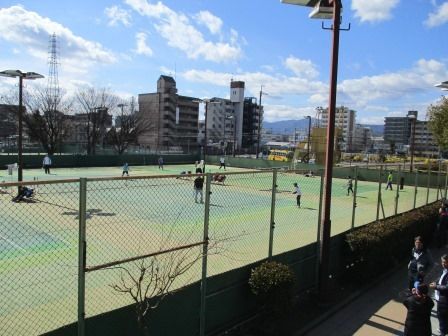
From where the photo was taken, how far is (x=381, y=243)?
10.9m

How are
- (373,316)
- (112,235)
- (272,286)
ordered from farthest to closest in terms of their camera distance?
(112,235)
(373,316)
(272,286)

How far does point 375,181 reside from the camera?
4172cm

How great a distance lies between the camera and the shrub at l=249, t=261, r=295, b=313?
7.49 meters

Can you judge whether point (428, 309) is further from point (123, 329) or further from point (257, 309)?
point (123, 329)

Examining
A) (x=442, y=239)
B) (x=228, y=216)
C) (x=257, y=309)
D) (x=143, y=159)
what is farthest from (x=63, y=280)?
(x=143, y=159)

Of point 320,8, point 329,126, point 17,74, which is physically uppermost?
point 320,8

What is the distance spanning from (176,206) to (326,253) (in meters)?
9.33

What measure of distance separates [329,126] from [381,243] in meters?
3.55

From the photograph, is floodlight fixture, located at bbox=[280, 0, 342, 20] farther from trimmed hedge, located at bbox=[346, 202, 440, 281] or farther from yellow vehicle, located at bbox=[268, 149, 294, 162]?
yellow vehicle, located at bbox=[268, 149, 294, 162]

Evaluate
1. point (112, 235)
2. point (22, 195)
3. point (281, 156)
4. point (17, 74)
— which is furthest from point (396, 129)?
point (22, 195)

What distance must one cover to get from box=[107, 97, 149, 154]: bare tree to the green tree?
45.5 meters

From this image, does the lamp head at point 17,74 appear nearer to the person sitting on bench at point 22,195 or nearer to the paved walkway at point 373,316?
the person sitting on bench at point 22,195

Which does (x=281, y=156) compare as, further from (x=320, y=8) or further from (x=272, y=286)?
(x=272, y=286)

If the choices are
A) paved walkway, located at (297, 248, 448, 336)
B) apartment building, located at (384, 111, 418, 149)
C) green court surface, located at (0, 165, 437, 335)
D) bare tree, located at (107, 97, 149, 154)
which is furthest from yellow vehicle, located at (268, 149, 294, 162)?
apartment building, located at (384, 111, 418, 149)
